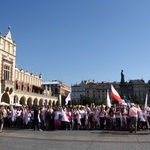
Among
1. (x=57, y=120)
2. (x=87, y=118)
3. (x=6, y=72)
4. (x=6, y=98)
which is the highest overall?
(x=6, y=72)

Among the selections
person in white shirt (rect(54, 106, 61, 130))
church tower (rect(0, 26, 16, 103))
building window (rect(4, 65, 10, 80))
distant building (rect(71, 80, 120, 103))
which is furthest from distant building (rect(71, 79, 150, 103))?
person in white shirt (rect(54, 106, 61, 130))

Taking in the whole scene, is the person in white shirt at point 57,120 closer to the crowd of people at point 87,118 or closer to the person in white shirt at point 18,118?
the crowd of people at point 87,118

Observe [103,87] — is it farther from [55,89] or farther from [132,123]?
[132,123]

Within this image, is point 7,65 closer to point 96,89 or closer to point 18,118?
point 18,118

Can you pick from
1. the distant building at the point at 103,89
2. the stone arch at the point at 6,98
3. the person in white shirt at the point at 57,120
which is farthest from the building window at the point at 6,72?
the distant building at the point at 103,89

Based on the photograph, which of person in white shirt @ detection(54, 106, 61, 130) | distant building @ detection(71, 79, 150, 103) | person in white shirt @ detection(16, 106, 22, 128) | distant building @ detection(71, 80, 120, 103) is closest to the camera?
person in white shirt @ detection(54, 106, 61, 130)

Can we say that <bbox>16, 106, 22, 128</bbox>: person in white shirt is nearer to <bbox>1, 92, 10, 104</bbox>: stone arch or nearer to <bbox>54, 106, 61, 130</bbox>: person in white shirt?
<bbox>54, 106, 61, 130</bbox>: person in white shirt

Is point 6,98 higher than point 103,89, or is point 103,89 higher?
point 103,89

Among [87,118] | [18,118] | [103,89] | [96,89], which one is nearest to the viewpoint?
[87,118]

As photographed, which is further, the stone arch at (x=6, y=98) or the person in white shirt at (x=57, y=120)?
the stone arch at (x=6, y=98)

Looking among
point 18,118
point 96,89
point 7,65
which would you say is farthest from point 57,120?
point 96,89

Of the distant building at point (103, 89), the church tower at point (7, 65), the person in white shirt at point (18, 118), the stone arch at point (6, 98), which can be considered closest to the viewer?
the person in white shirt at point (18, 118)

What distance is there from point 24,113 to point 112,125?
757 centimetres

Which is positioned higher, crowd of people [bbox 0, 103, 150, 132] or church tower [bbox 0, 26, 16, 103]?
church tower [bbox 0, 26, 16, 103]
